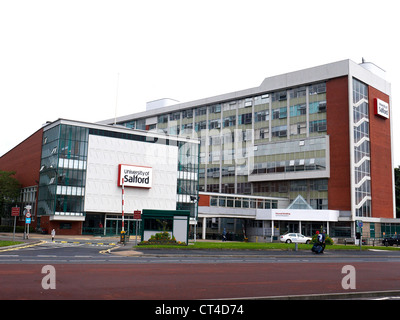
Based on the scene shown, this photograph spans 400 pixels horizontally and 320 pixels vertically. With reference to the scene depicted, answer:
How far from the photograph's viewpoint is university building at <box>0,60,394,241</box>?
58.4 metres

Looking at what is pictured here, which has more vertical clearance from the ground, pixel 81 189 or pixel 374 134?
pixel 374 134

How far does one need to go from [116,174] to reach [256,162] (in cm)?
3066

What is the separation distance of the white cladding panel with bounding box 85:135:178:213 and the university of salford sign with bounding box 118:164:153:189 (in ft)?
2.85

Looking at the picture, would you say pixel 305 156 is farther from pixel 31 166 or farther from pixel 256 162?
pixel 31 166

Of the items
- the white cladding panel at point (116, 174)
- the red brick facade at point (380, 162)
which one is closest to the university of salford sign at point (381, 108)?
the red brick facade at point (380, 162)

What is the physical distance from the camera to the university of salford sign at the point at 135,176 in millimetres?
59750

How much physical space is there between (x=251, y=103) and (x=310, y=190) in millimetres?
21171

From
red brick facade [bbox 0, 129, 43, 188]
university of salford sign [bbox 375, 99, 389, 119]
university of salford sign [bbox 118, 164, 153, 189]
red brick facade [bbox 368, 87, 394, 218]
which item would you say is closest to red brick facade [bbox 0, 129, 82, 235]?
red brick facade [bbox 0, 129, 43, 188]

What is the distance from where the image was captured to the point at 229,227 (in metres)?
72.8

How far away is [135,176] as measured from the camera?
61094mm

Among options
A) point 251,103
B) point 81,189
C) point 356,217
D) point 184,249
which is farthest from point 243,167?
point 184,249

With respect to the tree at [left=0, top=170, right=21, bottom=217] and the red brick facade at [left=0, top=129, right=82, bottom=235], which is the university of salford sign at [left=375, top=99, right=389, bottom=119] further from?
the tree at [left=0, top=170, right=21, bottom=217]

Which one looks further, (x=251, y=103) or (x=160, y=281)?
(x=251, y=103)

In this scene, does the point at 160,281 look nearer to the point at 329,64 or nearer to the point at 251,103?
the point at 329,64
